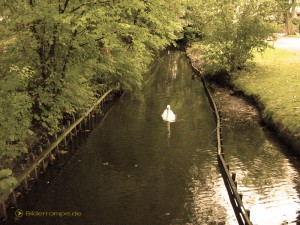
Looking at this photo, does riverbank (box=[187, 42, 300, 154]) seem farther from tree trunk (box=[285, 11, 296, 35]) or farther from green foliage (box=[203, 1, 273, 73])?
tree trunk (box=[285, 11, 296, 35])

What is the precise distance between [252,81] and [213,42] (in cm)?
454

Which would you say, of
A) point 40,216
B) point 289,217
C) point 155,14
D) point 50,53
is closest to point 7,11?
point 50,53

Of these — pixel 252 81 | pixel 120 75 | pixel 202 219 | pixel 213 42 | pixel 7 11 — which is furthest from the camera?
pixel 213 42

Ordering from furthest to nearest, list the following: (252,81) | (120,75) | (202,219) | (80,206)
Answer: (252,81) < (120,75) < (80,206) < (202,219)

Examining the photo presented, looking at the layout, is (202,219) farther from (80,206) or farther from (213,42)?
(213,42)

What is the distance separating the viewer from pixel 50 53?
43.6ft

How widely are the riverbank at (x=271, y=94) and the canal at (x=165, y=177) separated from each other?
888mm

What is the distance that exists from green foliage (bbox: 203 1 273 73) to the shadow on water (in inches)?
291

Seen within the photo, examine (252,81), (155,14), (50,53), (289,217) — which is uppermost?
(155,14)

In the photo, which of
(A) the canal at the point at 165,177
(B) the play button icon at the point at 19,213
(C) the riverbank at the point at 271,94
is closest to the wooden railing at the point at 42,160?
(B) the play button icon at the point at 19,213

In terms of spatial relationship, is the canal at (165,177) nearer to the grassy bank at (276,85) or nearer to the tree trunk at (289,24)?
the grassy bank at (276,85)

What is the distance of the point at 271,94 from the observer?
21.0m
